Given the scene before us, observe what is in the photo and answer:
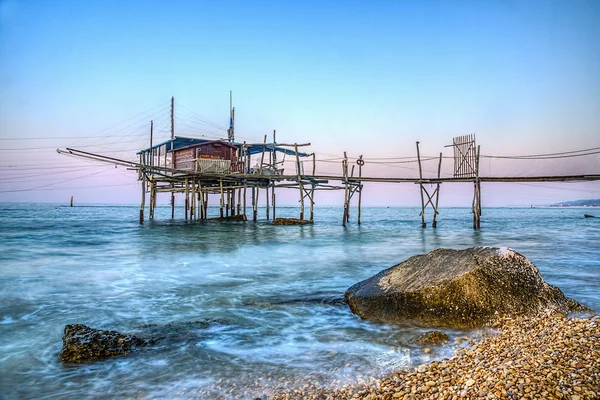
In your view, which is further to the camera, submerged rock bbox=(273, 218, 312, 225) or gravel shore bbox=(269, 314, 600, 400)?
submerged rock bbox=(273, 218, 312, 225)

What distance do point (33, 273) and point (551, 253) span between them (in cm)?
1837

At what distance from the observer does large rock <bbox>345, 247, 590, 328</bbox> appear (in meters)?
5.11

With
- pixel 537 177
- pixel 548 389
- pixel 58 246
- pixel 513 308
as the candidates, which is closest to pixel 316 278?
pixel 513 308

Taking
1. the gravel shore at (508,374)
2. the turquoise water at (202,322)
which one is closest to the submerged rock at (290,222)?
the turquoise water at (202,322)

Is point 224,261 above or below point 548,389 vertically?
below

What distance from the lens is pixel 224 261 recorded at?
1280cm

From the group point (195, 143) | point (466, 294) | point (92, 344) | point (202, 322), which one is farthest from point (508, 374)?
point (195, 143)

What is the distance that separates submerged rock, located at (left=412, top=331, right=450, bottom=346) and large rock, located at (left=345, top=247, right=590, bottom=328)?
18.8 inches

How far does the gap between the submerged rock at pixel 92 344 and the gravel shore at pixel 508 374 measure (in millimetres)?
2310

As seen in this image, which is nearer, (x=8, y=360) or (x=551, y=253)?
(x=8, y=360)

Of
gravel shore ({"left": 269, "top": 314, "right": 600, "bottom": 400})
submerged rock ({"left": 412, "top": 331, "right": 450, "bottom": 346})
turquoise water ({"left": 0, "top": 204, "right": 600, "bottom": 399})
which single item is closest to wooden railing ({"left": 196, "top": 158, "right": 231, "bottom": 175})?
turquoise water ({"left": 0, "top": 204, "right": 600, "bottom": 399})

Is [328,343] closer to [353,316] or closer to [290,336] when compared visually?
[290,336]

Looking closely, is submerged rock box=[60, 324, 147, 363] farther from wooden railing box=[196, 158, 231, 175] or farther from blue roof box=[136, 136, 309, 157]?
blue roof box=[136, 136, 309, 157]

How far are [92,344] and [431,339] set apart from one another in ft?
13.8
